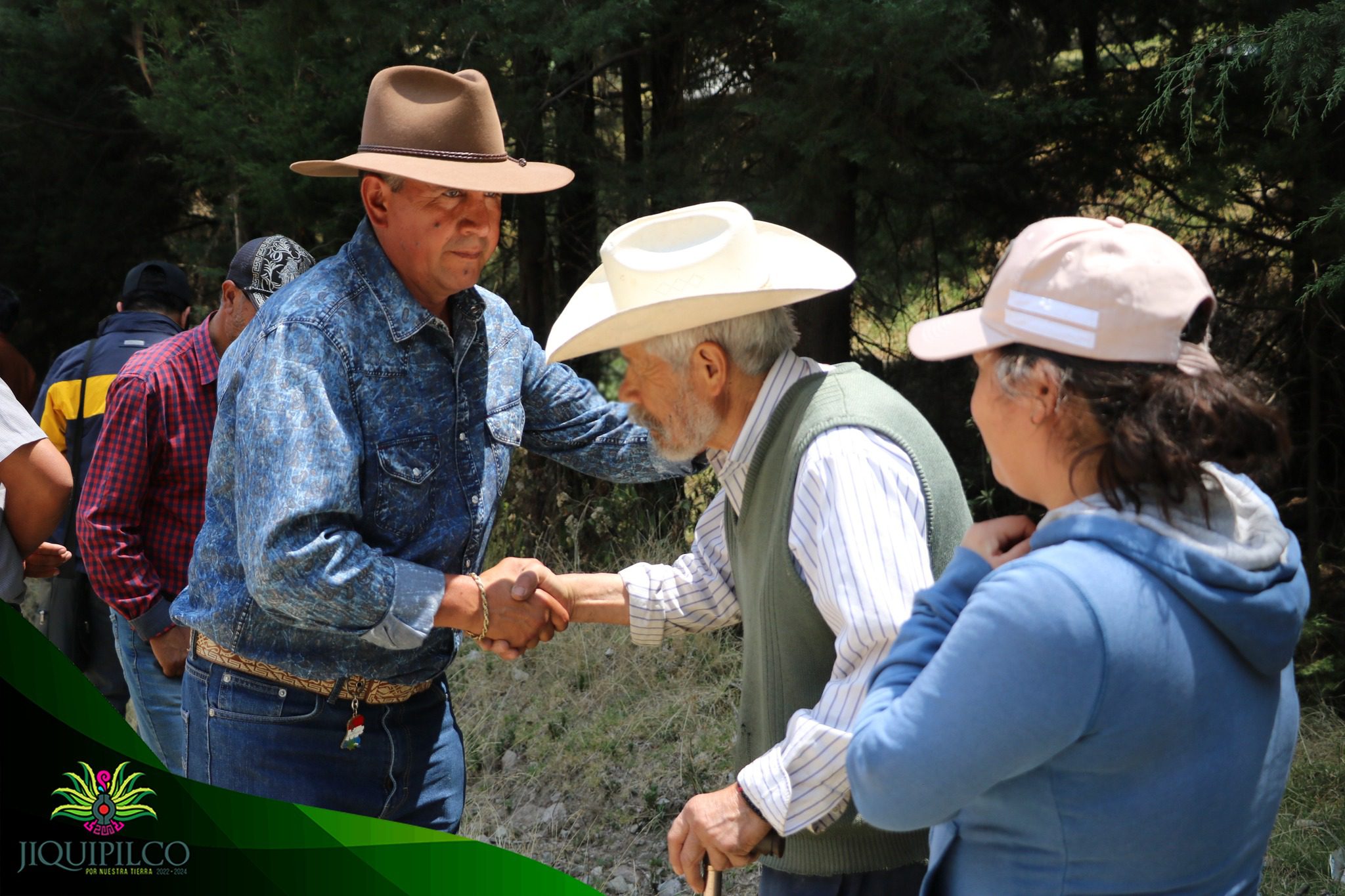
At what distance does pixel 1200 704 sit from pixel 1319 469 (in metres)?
4.89

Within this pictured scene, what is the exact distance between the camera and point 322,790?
2729 mm

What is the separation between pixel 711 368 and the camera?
7.61ft

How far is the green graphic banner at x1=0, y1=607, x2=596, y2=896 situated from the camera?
271 centimetres

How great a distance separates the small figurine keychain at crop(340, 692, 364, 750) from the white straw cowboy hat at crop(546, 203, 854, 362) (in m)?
0.93

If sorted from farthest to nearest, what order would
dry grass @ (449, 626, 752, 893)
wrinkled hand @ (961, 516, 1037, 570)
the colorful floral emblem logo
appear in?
1. dry grass @ (449, 626, 752, 893)
2. the colorful floral emblem logo
3. wrinkled hand @ (961, 516, 1037, 570)

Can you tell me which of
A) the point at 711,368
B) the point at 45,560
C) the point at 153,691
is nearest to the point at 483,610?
the point at 711,368

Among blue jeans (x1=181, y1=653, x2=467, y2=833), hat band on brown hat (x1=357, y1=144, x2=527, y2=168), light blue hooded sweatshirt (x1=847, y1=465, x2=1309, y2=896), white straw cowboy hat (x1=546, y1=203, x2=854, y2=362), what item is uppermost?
hat band on brown hat (x1=357, y1=144, x2=527, y2=168)

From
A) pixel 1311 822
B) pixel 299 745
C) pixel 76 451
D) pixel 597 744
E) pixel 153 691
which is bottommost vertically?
pixel 597 744

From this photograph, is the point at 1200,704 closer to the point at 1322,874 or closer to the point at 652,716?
the point at 1322,874

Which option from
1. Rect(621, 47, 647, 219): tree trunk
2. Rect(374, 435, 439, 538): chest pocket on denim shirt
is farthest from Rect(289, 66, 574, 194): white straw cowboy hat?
Rect(621, 47, 647, 219): tree trunk

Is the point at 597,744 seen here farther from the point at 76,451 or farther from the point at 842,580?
the point at 842,580

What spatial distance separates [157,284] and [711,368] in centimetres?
339

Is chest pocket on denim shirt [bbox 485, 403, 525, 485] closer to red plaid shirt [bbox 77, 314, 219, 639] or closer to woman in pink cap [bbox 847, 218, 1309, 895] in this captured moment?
red plaid shirt [bbox 77, 314, 219, 639]

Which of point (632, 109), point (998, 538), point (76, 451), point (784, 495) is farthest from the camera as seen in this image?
point (632, 109)
